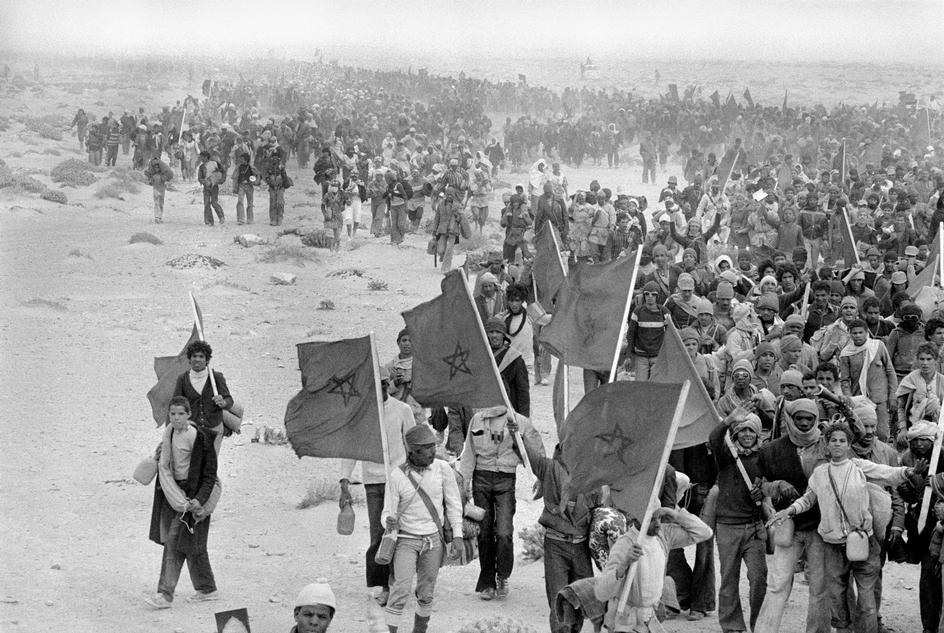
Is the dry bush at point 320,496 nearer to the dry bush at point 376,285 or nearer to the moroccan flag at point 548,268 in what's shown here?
the moroccan flag at point 548,268

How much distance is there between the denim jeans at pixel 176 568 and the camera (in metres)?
9.13

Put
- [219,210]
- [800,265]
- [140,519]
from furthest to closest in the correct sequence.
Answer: [219,210]
[800,265]
[140,519]

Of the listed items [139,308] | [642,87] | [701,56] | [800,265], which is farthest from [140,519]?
[701,56]

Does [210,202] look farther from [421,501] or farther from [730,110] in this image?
[730,110]

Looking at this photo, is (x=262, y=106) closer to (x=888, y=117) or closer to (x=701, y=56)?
(x=888, y=117)

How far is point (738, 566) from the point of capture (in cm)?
847

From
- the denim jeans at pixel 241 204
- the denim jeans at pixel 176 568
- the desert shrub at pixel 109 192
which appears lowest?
the desert shrub at pixel 109 192

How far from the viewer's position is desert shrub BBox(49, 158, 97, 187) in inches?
1339

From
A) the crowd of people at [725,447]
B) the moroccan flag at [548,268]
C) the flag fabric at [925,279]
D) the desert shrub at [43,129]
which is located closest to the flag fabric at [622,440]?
the crowd of people at [725,447]

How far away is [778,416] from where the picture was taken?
8.85m

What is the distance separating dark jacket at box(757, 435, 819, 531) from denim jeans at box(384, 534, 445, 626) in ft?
5.99

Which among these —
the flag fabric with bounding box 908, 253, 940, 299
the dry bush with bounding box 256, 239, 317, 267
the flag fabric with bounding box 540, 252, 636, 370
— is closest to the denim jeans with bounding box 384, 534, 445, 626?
the flag fabric with bounding box 540, 252, 636, 370

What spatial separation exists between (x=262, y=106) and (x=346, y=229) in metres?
22.9

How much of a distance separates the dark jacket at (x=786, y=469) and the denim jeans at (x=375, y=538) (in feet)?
7.35
